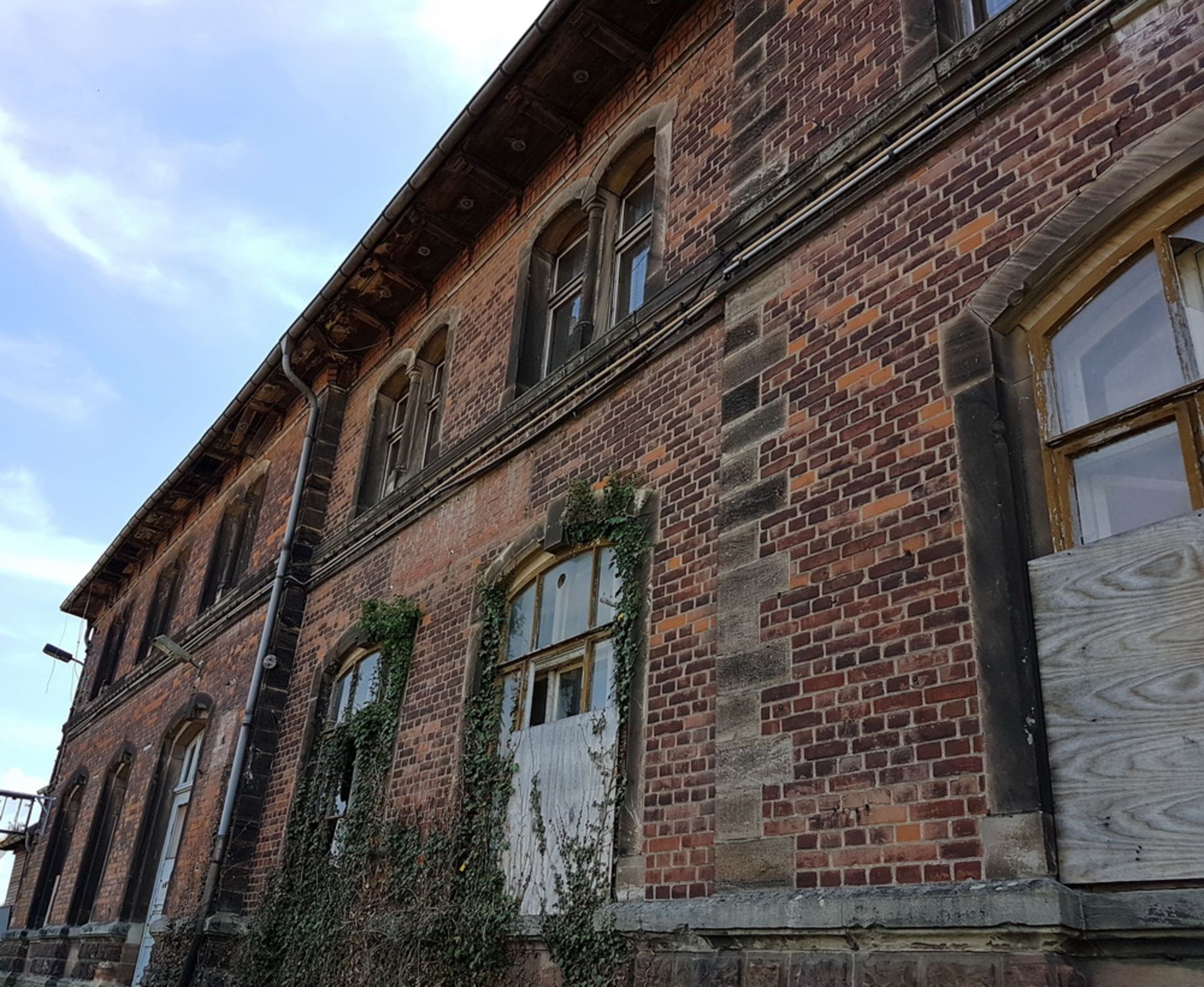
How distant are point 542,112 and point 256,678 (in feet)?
21.6

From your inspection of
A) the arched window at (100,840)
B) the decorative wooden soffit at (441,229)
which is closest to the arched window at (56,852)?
the arched window at (100,840)

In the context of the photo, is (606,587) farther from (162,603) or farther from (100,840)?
(162,603)

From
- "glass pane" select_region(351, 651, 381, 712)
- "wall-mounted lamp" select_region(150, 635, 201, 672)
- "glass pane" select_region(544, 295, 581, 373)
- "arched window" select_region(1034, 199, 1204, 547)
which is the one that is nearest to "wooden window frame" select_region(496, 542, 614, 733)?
"glass pane" select_region(544, 295, 581, 373)

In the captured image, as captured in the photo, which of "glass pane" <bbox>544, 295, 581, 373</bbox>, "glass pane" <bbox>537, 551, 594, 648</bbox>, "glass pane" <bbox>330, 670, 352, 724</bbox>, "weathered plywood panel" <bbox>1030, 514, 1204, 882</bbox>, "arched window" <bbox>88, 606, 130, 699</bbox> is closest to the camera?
"weathered plywood panel" <bbox>1030, 514, 1204, 882</bbox>

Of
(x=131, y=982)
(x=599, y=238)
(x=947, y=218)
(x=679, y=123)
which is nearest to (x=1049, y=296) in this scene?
(x=947, y=218)

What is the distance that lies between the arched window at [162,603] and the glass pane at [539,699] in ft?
39.6

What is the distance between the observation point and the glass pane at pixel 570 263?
10.0 meters

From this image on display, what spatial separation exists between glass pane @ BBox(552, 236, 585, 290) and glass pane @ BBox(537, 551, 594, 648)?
128 inches

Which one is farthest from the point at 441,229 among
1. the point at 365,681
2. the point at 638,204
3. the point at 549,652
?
the point at 549,652

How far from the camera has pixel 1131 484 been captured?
429cm

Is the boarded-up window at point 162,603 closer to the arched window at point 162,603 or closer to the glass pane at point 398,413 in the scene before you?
the arched window at point 162,603

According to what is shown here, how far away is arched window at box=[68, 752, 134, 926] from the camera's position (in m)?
16.2

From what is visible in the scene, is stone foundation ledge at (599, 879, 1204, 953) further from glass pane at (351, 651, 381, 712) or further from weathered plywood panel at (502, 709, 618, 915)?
glass pane at (351, 651, 381, 712)

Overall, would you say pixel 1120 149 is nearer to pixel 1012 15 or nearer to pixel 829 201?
pixel 1012 15
